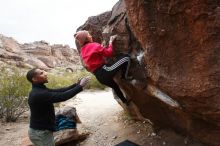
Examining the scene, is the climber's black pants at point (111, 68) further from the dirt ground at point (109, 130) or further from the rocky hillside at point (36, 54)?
the rocky hillside at point (36, 54)

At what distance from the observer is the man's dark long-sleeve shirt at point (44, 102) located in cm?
665

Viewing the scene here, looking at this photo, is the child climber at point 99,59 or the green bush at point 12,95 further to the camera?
the green bush at point 12,95

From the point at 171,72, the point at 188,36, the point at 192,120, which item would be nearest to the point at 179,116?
the point at 192,120

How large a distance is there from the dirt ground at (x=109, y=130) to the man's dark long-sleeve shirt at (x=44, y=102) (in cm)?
275

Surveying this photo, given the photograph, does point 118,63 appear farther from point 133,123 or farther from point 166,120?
point 133,123

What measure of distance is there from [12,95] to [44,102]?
656 cm

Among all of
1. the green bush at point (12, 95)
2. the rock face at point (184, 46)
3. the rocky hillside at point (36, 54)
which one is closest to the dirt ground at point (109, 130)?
the green bush at point (12, 95)

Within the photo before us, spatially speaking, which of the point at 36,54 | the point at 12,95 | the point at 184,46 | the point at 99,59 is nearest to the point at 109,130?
the point at 99,59

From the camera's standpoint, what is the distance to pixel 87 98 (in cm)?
1666

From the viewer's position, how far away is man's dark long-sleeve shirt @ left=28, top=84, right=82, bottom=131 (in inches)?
262

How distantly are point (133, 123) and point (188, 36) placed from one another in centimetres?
536

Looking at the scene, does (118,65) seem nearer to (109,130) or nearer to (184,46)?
(184,46)

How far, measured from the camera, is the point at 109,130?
33.7 ft

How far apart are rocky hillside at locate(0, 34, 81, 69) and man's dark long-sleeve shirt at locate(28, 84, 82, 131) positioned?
20.6 metres
